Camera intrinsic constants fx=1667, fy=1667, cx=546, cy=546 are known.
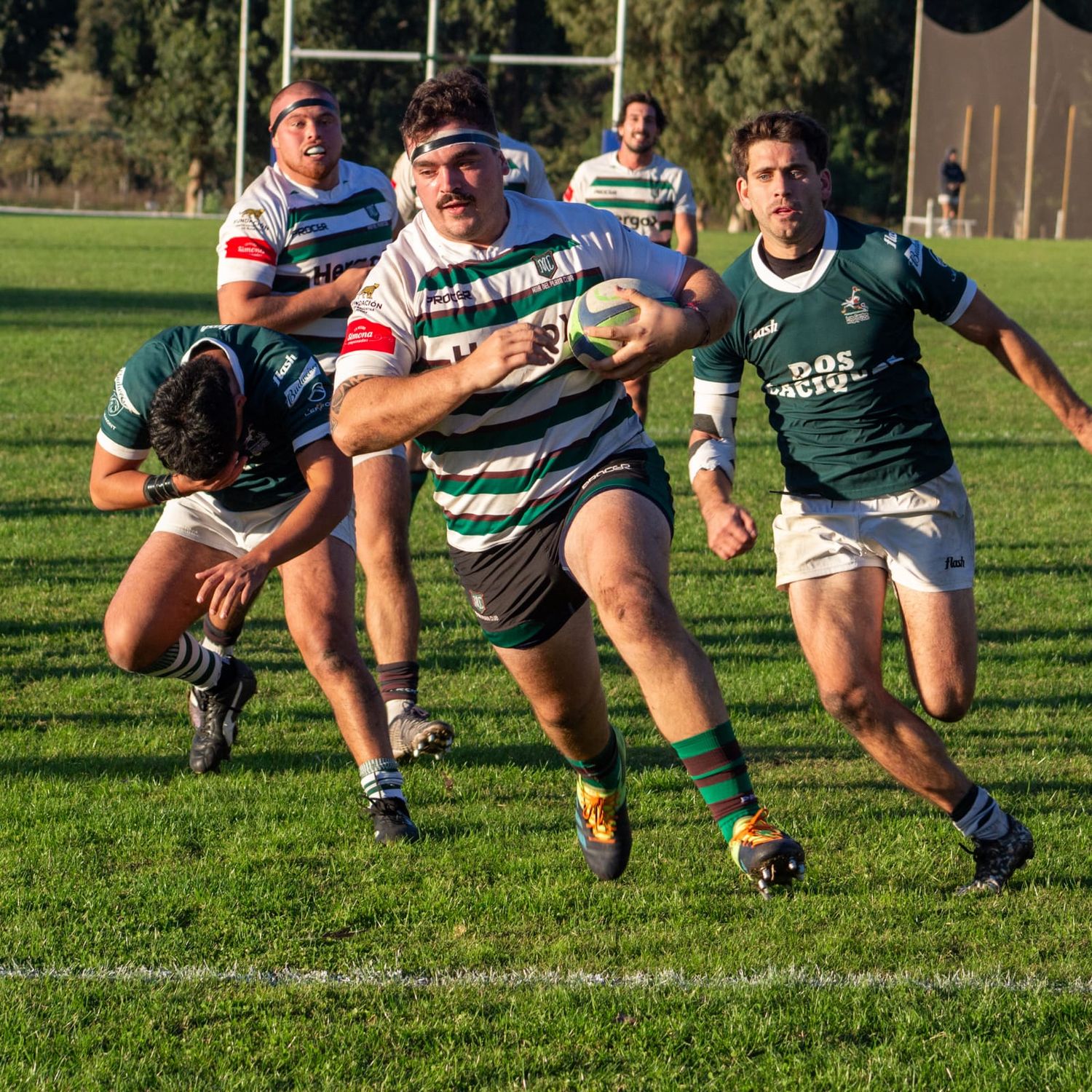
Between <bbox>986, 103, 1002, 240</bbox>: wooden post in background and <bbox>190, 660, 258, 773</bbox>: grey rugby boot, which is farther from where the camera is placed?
<bbox>986, 103, 1002, 240</bbox>: wooden post in background

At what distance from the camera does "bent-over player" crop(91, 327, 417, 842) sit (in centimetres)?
515

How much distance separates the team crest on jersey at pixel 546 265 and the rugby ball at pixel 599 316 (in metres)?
0.21

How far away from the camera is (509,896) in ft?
15.6

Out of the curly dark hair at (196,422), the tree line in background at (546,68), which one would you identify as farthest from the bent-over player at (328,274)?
the tree line in background at (546,68)

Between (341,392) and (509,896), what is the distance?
1.50 metres

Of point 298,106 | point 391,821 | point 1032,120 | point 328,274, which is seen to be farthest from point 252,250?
point 1032,120

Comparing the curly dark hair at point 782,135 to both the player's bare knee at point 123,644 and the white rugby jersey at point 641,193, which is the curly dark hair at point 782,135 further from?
the white rugby jersey at point 641,193

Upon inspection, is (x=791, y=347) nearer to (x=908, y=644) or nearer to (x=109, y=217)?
(x=908, y=644)

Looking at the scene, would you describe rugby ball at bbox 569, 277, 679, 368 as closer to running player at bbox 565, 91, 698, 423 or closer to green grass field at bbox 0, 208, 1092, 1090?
green grass field at bbox 0, 208, 1092, 1090

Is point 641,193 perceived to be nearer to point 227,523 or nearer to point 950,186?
point 227,523

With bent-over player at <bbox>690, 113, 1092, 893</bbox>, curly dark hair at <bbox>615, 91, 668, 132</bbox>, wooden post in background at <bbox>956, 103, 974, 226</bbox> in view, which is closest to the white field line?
bent-over player at <bbox>690, 113, 1092, 893</bbox>

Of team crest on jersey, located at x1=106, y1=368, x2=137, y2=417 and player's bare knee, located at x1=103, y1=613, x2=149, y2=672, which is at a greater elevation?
team crest on jersey, located at x1=106, y1=368, x2=137, y2=417

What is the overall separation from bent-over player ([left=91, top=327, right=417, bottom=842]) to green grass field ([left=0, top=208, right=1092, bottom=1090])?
31 cm

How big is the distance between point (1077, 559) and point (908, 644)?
15.2ft
